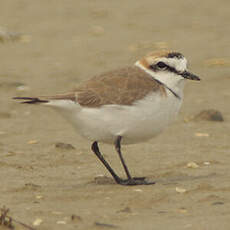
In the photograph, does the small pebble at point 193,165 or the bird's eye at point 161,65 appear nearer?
the bird's eye at point 161,65

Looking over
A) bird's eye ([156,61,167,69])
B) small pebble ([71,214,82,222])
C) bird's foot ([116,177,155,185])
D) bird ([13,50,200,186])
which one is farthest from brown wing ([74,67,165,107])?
small pebble ([71,214,82,222])

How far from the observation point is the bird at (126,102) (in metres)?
5.91

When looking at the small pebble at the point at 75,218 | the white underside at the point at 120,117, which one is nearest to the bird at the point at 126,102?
the white underside at the point at 120,117

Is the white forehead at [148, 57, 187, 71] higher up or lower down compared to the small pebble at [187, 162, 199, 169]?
higher up

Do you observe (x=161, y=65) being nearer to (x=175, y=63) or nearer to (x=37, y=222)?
(x=175, y=63)

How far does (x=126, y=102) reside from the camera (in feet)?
19.4

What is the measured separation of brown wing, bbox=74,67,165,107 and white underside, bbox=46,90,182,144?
2.0 inches

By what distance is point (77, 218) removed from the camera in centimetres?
499

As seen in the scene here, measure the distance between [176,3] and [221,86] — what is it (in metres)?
5.65

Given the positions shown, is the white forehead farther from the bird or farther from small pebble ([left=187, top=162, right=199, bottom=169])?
small pebble ([left=187, top=162, right=199, bottom=169])

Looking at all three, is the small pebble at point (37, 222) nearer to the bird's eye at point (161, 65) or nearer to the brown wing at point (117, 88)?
the brown wing at point (117, 88)

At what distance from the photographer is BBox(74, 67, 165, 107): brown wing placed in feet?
19.5

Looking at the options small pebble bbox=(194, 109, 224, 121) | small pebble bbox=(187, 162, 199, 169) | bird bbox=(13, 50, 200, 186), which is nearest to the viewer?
bird bbox=(13, 50, 200, 186)

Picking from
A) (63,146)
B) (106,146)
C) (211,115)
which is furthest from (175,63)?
(211,115)
